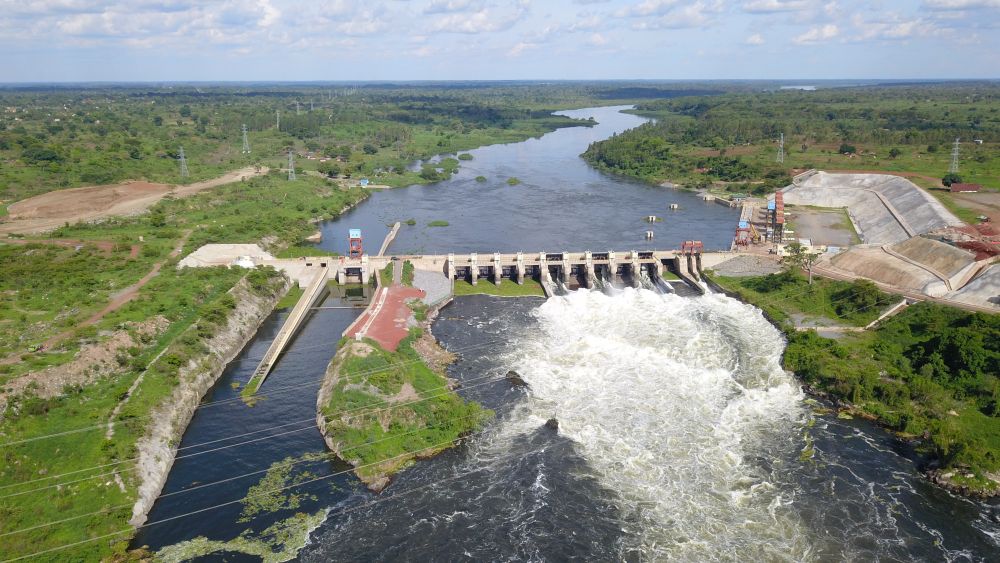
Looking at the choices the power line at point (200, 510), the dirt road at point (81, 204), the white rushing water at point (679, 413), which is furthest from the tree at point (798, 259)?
the dirt road at point (81, 204)

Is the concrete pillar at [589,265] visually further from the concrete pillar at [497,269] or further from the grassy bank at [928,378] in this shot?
the grassy bank at [928,378]

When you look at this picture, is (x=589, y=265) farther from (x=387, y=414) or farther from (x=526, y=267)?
(x=387, y=414)

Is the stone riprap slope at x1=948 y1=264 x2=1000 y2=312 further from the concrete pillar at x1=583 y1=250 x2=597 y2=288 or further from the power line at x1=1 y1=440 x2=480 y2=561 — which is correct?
the power line at x1=1 y1=440 x2=480 y2=561

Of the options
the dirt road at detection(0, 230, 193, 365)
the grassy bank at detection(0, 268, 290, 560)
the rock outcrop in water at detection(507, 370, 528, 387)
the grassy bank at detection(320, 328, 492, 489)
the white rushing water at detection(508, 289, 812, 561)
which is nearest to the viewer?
the grassy bank at detection(0, 268, 290, 560)

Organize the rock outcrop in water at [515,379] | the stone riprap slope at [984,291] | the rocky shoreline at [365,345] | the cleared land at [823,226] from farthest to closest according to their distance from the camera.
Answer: the cleared land at [823,226], the stone riprap slope at [984,291], the rock outcrop in water at [515,379], the rocky shoreline at [365,345]

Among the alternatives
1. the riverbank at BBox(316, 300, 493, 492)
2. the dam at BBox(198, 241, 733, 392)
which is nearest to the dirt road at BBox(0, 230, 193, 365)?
the dam at BBox(198, 241, 733, 392)

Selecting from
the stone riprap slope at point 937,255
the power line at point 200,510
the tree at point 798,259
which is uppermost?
the stone riprap slope at point 937,255

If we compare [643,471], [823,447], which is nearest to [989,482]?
[823,447]
